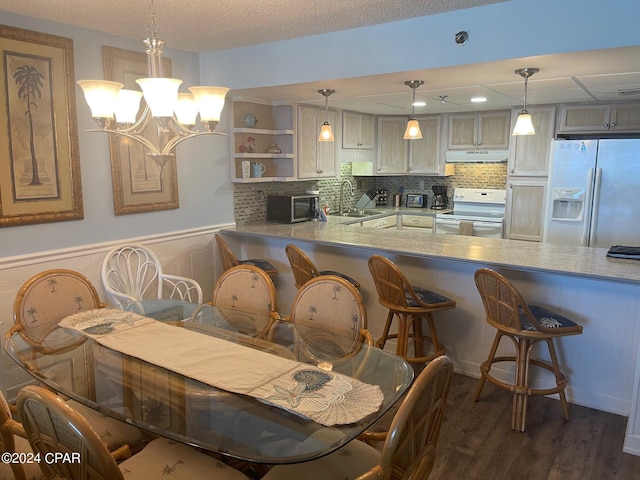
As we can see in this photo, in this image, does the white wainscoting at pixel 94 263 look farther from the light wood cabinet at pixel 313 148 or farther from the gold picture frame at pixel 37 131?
the light wood cabinet at pixel 313 148

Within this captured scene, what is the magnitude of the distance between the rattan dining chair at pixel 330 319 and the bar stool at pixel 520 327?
793mm

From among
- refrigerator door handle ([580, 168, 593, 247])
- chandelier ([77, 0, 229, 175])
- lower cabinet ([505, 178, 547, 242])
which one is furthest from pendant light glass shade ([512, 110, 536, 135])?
lower cabinet ([505, 178, 547, 242])

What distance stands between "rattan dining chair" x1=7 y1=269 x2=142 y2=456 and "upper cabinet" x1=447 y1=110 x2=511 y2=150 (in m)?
4.43

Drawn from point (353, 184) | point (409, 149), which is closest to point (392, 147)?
point (409, 149)

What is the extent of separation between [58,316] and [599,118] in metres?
4.92

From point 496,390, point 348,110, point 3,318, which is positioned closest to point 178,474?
point 3,318

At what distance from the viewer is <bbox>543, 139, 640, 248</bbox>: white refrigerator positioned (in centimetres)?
405

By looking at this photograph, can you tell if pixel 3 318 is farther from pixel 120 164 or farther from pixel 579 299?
pixel 579 299

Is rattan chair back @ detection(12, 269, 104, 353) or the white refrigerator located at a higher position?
the white refrigerator

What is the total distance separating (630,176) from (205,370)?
12.8 ft

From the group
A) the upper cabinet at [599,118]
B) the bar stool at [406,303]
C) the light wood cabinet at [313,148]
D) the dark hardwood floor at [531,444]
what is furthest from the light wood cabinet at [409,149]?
the dark hardwood floor at [531,444]

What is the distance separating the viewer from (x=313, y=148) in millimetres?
5016

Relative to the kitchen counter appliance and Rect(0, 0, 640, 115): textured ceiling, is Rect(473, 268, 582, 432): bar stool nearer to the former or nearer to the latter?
Rect(0, 0, 640, 115): textured ceiling

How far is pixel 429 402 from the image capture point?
1459mm
